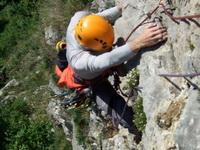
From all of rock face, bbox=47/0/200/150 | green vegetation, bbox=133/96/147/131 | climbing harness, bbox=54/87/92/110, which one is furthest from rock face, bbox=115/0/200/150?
Answer: climbing harness, bbox=54/87/92/110

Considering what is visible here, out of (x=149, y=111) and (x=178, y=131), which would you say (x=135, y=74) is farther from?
→ (x=178, y=131)

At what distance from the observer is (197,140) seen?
314 centimetres

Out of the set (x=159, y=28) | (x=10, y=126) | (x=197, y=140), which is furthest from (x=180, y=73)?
(x=10, y=126)

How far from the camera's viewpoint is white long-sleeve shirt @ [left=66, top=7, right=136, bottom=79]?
12.9 ft

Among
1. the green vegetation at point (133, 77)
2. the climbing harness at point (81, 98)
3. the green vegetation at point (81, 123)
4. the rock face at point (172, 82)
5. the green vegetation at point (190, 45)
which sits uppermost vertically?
the green vegetation at point (190, 45)

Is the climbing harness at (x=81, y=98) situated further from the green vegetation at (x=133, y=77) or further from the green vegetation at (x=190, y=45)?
the green vegetation at (x=190, y=45)

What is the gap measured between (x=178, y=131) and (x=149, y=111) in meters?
0.79

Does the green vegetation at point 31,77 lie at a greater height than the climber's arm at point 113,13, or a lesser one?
lesser

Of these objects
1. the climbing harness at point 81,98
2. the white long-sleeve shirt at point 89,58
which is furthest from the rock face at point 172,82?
the climbing harness at point 81,98

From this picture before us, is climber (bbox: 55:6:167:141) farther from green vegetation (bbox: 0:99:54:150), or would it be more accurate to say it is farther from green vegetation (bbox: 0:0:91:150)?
green vegetation (bbox: 0:99:54:150)

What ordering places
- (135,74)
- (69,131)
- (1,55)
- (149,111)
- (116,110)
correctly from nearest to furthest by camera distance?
(149,111) < (135,74) < (116,110) < (69,131) < (1,55)

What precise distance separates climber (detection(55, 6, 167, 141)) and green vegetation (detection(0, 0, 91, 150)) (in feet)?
16.0

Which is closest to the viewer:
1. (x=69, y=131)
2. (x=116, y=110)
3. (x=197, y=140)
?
(x=197, y=140)

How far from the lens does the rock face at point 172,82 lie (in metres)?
3.32
